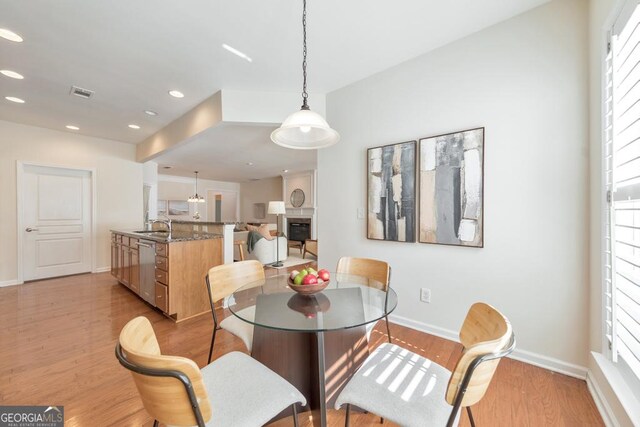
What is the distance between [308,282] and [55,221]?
5.56 m

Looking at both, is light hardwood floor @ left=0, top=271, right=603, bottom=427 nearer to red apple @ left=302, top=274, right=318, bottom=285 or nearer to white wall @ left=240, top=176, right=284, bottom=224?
red apple @ left=302, top=274, right=318, bottom=285

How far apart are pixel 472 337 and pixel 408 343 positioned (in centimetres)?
125

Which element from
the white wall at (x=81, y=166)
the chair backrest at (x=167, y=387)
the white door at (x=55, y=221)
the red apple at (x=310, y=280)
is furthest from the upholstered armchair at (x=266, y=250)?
the chair backrest at (x=167, y=387)

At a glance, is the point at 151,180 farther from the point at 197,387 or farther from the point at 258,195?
the point at 197,387

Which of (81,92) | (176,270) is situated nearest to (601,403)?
(176,270)

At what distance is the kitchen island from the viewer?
2805 mm

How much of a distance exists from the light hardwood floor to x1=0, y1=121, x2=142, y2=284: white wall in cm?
163

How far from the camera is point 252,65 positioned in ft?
8.37

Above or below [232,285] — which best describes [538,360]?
below

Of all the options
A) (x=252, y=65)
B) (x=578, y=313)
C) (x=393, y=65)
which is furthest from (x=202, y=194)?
(x=578, y=313)

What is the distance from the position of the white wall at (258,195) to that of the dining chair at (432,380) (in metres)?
8.44

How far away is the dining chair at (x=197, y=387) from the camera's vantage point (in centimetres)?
75

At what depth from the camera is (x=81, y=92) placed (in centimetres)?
310

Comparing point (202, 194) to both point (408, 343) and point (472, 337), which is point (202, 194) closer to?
point (408, 343)
